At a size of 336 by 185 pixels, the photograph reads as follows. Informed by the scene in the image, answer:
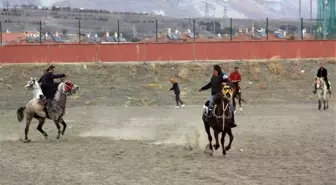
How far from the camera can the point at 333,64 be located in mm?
42438

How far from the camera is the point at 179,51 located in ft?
147

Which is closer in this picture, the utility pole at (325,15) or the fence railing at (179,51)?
the fence railing at (179,51)

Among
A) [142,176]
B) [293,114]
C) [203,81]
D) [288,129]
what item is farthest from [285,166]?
[203,81]

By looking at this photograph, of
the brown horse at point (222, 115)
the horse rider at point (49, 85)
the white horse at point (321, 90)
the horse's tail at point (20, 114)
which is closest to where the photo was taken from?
the brown horse at point (222, 115)

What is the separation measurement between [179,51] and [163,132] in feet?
78.7

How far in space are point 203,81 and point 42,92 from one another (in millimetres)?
21354

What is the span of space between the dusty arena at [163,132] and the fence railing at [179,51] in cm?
151

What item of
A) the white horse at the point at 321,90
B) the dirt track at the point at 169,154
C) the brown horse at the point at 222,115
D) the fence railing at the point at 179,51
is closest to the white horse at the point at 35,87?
the dirt track at the point at 169,154

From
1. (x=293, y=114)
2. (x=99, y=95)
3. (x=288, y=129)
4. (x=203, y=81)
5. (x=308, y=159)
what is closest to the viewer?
(x=308, y=159)

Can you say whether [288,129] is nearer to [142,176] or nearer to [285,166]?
[285,166]

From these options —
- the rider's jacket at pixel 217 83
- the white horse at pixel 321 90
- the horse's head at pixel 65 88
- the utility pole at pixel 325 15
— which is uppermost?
the utility pole at pixel 325 15

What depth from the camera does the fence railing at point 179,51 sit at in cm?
4372

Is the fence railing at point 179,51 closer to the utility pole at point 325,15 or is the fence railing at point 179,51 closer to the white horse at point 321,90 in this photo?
the utility pole at point 325,15

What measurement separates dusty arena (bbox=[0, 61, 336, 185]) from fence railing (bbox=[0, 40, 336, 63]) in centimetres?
151
